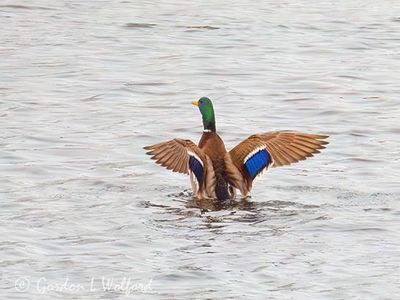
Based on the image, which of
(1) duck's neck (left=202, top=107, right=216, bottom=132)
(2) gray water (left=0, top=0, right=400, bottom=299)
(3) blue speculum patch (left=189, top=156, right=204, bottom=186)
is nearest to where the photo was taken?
(2) gray water (left=0, top=0, right=400, bottom=299)

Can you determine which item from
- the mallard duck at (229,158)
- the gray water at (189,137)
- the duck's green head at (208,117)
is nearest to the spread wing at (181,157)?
the mallard duck at (229,158)

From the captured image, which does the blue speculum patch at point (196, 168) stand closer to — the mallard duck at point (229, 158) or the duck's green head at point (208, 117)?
the mallard duck at point (229, 158)

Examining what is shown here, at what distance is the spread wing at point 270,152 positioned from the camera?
480 inches

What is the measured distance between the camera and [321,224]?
36.3 feet

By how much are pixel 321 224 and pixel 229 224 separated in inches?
27.1

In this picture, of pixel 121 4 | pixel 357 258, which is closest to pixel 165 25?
pixel 121 4

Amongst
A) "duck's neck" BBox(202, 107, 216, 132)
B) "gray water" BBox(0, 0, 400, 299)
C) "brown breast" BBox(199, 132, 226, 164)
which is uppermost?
"duck's neck" BBox(202, 107, 216, 132)

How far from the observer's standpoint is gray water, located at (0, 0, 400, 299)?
9.59 metres

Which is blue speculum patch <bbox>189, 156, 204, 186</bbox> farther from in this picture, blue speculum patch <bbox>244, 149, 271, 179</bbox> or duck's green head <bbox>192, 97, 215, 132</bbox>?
duck's green head <bbox>192, 97, 215, 132</bbox>

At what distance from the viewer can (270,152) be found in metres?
12.3

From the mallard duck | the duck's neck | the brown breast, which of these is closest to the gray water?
the mallard duck

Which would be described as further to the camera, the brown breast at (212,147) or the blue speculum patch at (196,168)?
the brown breast at (212,147)

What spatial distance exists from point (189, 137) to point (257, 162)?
264 centimetres

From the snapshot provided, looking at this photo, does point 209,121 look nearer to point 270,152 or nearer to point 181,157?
point 181,157
